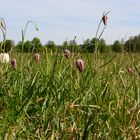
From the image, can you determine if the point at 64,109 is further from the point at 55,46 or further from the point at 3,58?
the point at 55,46

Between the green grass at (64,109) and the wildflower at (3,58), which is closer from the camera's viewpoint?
the green grass at (64,109)

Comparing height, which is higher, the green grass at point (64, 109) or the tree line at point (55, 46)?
the tree line at point (55, 46)

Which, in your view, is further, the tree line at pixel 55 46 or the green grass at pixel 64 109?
the tree line at pixel 55 46

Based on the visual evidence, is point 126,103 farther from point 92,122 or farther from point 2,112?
point 2,112

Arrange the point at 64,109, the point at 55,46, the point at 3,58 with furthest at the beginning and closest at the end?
the point at 55,46, the point at 3,58, the point at 64,109

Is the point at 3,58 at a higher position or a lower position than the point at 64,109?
higher

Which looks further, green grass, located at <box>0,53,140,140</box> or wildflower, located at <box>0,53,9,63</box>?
wildflower, located at <box>0,53,9,63</box>

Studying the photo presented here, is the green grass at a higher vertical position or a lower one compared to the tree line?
lower

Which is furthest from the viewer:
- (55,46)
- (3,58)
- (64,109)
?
(55,46)

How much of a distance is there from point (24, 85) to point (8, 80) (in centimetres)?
18

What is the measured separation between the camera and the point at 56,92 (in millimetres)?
2484

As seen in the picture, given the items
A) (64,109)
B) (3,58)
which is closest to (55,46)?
(3,58)

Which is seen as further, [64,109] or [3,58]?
[3,58]

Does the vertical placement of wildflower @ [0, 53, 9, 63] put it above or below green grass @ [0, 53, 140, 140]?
above
